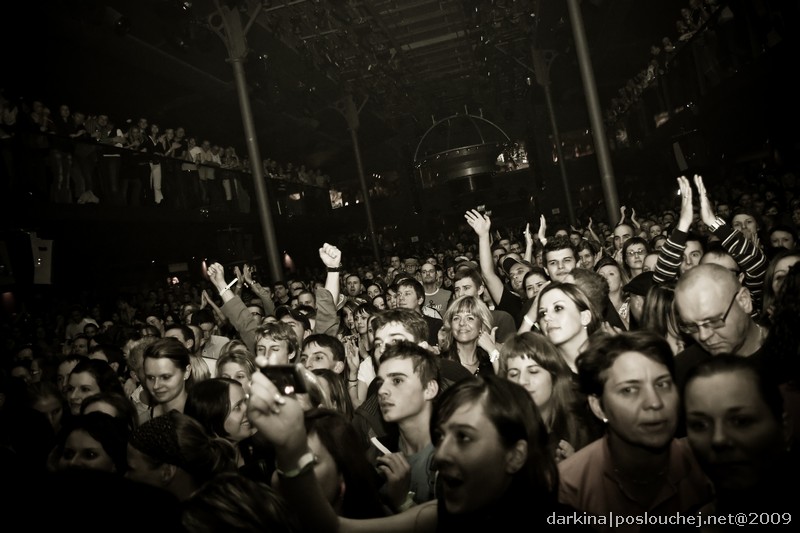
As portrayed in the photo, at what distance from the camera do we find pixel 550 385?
284 centimetres

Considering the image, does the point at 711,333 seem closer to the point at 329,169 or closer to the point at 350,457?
the point at 350,457

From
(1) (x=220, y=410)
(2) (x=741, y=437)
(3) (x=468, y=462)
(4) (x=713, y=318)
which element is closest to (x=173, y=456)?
(1) (x=220, y=410)

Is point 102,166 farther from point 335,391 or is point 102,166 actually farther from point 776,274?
point 776,274

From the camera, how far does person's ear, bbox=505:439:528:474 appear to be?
1.80 metres

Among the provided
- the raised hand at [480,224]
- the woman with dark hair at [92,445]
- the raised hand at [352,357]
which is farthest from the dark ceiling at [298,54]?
the woman with dark hair at [92,445]

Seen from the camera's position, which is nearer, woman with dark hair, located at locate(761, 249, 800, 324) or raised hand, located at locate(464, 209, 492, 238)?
woman with dark hair, located at locate(761, 249, 800, 324)

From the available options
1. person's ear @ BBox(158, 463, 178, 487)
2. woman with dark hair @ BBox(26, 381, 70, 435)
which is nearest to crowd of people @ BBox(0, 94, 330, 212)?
woman with dark hair @ BBox(26, 381, 70, 435)

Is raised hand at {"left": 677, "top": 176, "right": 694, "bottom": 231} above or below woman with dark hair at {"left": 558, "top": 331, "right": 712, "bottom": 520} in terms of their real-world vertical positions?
above

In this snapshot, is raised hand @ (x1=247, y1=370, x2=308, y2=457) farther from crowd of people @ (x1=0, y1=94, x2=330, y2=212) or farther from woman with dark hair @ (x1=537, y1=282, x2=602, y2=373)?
crowd of people @ (x1=0, y1=94, x2=330, y2=212)

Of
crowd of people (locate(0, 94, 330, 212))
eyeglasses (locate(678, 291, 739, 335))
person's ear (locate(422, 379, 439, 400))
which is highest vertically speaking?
crowd of people (locate(0, 94, 330, 212))

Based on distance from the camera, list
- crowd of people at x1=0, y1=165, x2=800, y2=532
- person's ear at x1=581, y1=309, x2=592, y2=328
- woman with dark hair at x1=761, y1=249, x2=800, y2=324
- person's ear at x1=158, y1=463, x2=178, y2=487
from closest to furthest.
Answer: crowd of people at x1=0, y1=165, x2=800, y2=532 → person's ear at x1=158, y1=463, x2=178, y2=487 → woman with dark hair at x1=761, y1=249, x2=800, y2=324 → person's ear at x1=581, y1=309, x2=592, y2=328

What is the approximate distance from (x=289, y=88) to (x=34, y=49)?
20.3 ft

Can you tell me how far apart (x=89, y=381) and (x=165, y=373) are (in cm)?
77

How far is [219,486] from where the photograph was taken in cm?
158
